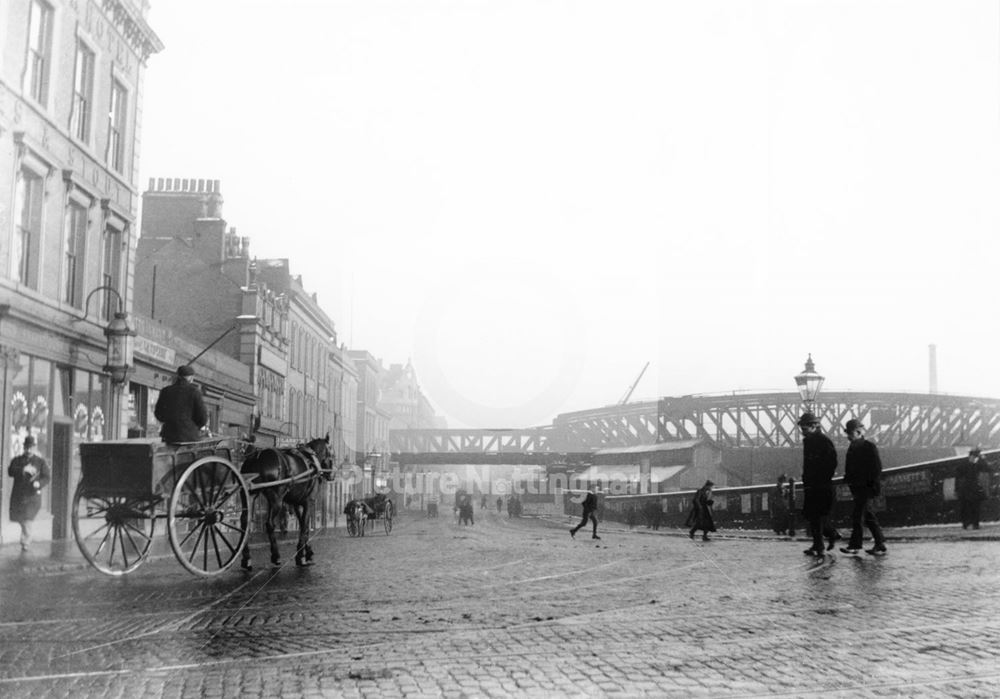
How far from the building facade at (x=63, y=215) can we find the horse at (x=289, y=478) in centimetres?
766

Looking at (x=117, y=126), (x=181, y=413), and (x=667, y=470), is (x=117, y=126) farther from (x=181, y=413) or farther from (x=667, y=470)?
(x=667, y=470)

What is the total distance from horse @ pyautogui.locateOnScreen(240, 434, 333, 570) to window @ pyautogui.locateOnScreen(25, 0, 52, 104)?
37.0 feet

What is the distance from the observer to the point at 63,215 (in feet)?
75.7

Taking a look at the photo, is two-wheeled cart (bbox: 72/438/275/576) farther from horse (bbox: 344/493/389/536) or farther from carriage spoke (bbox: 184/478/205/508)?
horse (bbox: 344/493/389/536)

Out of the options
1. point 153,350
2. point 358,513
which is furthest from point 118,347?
point 358,513

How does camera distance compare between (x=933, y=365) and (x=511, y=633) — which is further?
(x=933, y=365)

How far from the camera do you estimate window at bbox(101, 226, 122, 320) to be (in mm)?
25859

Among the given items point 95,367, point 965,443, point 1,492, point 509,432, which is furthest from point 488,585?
point 509,432

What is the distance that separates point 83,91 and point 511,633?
68.3ft

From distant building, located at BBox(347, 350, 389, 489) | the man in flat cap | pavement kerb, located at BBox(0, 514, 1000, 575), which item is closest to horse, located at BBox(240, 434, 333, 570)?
the man in flat cap

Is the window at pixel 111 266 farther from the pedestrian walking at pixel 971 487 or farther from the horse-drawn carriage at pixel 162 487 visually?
the pedestrian walking at pixel 971 487

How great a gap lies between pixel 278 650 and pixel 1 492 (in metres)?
14.6

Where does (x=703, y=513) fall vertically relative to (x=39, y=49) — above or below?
below

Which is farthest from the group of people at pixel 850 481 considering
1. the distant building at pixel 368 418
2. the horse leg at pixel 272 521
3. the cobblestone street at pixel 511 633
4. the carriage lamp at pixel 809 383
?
the distant building at pixel 368 418
